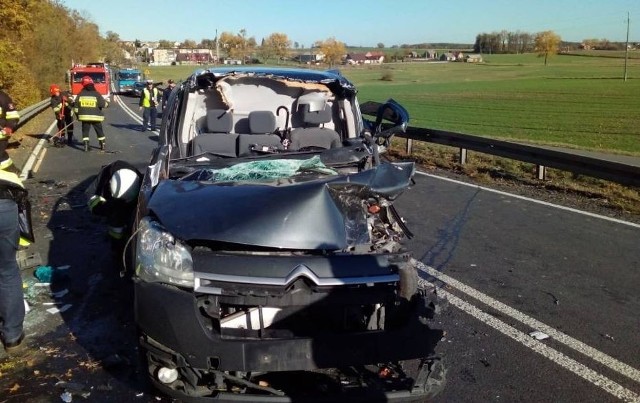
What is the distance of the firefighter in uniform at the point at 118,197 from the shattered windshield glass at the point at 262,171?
48.9 inches

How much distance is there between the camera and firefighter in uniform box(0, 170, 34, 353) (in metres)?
4.30

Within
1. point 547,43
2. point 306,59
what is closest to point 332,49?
point 547,43

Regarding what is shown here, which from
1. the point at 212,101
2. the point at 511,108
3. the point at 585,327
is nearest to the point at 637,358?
the point at 585,327

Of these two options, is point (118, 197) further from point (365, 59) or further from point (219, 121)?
point (365, 59)

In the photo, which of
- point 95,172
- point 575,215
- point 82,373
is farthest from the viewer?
point 95,172

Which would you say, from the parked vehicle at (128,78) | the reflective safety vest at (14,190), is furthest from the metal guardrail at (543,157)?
the parked vehicle at (128,78)

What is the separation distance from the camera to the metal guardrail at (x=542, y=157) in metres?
9.40

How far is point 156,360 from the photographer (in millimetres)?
3113

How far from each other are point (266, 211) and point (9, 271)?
2234 mm

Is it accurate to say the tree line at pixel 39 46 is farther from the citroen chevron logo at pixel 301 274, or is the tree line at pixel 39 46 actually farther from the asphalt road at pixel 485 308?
the citroen chevron logo at pixel 301 274

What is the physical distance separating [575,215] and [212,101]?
5.53 metres

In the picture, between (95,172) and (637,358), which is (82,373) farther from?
(95,172)

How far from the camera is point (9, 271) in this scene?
14.3 feet

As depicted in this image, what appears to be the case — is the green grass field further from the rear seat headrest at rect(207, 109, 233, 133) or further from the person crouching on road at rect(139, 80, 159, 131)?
the rear seat headrest at rect(207, 109, 233, 133)
